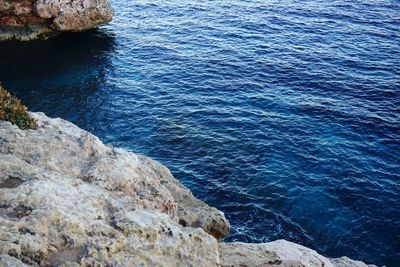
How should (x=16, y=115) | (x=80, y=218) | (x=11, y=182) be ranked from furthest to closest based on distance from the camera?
(x=16, y=115) < (x=11, y=182) < (x=80, y=218)

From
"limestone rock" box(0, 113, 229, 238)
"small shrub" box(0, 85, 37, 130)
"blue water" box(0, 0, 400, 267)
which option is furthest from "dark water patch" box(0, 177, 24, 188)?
"blue water" box(0, 0, 400, 267)

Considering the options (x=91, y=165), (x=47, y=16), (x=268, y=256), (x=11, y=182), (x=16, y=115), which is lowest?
(x=268, y=256)

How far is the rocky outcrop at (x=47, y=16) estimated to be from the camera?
5475 centimetres

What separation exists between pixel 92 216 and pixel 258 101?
1352 inches

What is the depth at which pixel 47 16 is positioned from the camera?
5625cm

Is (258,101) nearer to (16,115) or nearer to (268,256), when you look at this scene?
(16,115)

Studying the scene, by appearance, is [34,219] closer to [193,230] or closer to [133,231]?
[133,231]

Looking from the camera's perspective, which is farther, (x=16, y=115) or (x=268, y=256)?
(x=16, y=115)

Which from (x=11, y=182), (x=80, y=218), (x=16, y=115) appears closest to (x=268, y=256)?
(x=80, y=218)

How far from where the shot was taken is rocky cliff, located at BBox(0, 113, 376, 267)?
40.5 ft

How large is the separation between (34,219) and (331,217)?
24242 mm

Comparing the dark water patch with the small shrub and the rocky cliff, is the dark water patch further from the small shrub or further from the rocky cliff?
the small shrub

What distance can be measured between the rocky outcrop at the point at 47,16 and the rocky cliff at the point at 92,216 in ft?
131

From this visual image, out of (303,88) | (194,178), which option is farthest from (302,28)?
(194,178)
